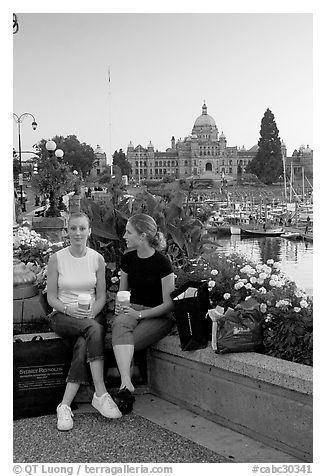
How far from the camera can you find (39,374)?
3.87m

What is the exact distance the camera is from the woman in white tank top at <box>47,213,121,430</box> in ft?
12.3

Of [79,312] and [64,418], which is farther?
[79,312]

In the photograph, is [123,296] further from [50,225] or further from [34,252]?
[50,225]

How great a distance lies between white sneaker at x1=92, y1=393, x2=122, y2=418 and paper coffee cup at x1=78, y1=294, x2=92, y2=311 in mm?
525

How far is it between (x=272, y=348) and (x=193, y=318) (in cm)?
Result: 49

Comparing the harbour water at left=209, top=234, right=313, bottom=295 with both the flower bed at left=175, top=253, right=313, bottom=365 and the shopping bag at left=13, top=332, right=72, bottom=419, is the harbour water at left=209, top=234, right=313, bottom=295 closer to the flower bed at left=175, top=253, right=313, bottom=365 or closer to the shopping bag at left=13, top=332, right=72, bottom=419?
the flower bed at left=175, top=253, right=313, bottom=365

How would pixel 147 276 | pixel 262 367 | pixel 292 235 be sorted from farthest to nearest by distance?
pixel 292 235 → pixel 147 276 → pixel 262 367

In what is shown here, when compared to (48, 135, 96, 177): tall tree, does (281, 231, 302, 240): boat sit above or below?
below

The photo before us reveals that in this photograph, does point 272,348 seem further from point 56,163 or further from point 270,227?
point 270,227

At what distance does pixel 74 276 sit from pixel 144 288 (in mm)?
452

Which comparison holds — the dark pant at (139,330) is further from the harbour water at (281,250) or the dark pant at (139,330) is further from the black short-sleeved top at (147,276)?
the harbour water at (281,250)

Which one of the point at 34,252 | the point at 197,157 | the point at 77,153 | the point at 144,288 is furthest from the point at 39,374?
the point at 197,157

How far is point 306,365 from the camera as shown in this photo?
3.40 m

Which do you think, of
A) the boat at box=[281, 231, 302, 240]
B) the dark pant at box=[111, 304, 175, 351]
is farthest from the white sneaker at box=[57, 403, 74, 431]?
the boat at box=[281, 231, 302, 240]
